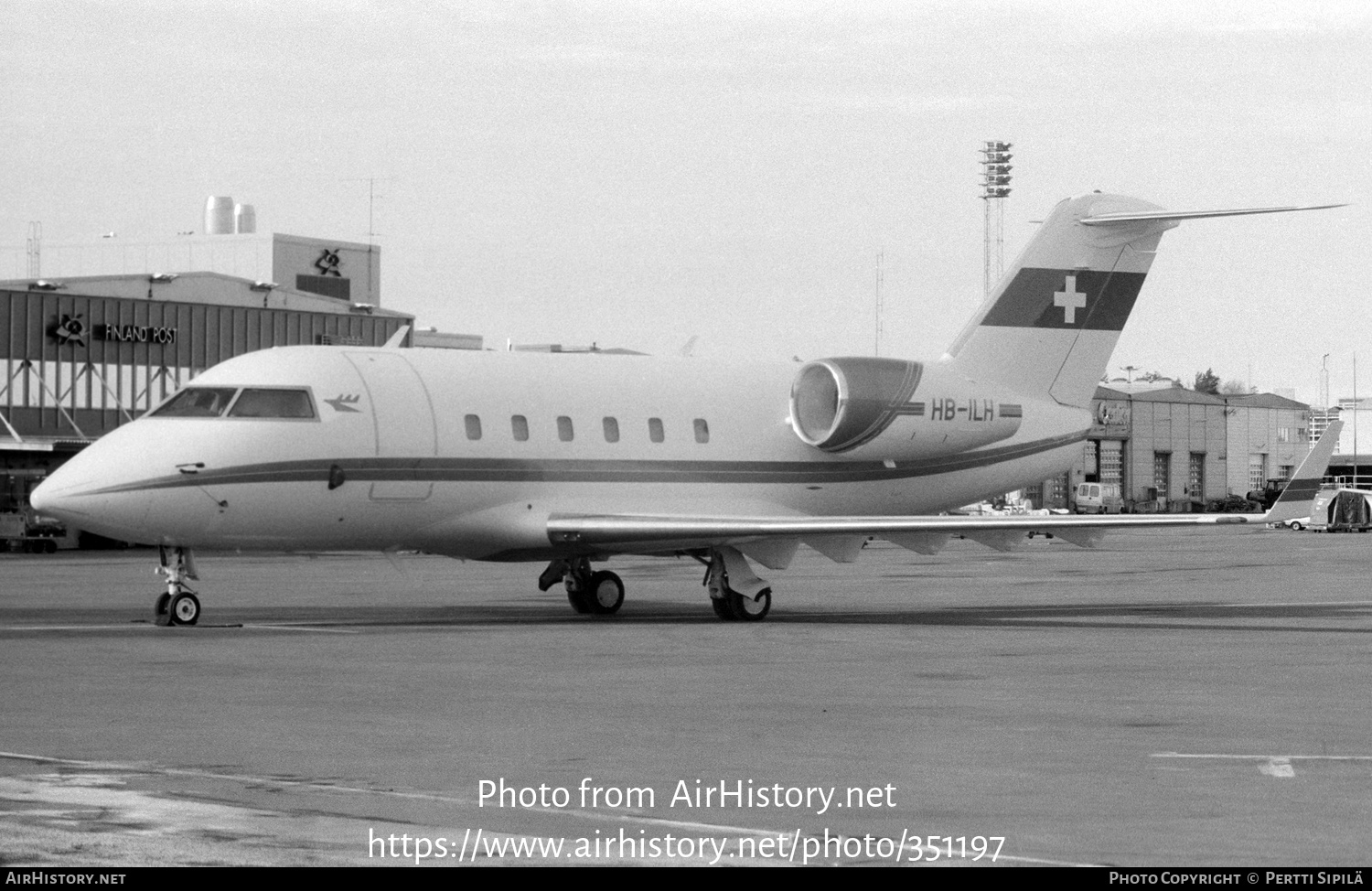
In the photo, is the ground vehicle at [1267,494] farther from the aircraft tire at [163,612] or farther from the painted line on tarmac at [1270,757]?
the painted line on tarmac at [1270,757]

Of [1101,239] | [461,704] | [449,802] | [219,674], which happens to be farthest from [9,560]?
[449,802]

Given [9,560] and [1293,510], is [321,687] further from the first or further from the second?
[9,560]

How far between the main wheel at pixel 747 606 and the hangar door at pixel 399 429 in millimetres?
4350

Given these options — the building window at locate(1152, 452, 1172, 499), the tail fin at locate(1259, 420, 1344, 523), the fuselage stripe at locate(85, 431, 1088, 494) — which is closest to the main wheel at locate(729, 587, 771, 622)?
the fuselage stripe at locate(85, 431, 1088, 494)

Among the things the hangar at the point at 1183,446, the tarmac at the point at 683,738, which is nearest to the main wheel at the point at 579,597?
the tarmac at the point at 683,738

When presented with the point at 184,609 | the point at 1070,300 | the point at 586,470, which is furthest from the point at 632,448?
the point at 1070,300

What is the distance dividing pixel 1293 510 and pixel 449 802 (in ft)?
53.9

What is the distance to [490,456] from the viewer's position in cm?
2484

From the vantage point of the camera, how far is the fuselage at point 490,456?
904 inches

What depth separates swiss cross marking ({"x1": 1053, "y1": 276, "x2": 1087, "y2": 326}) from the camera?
95.2 ft

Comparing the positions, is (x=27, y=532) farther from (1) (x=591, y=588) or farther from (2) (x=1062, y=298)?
(2) (x=1062, y=298)

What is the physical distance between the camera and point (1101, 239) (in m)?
28.9

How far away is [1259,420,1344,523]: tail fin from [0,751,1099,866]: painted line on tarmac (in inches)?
619

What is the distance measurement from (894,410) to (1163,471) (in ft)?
305
